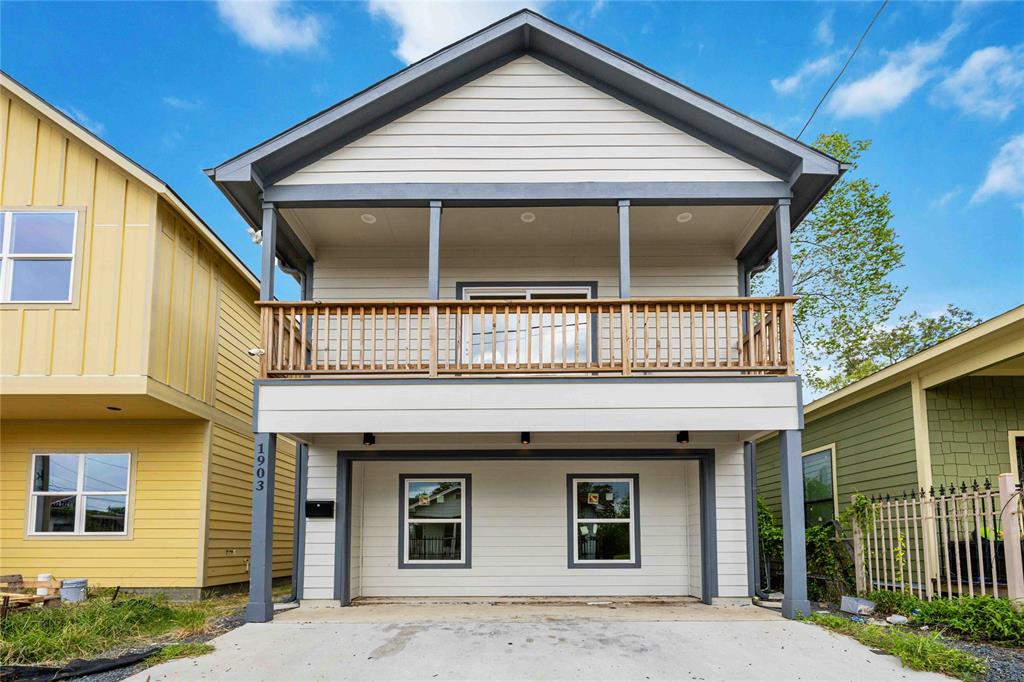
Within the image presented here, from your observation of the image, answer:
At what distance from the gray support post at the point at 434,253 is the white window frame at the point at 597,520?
3.41m

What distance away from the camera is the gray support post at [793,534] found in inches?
321

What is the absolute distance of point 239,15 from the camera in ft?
114

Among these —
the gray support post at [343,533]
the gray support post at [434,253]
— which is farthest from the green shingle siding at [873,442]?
the gray support post at [343,533]

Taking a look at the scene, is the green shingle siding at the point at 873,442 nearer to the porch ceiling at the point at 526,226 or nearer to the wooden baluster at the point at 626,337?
the porch ceiling at the point at 526,226

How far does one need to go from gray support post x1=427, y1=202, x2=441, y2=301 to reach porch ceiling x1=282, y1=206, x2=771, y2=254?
514 millimetres

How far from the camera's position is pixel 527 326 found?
9.02m

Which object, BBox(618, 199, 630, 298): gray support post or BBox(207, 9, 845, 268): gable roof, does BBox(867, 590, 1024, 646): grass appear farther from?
BBox(207, 9, 845, 268): gable roof

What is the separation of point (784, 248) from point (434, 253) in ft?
13.4

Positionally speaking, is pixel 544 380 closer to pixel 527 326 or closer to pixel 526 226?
pixel 527 326

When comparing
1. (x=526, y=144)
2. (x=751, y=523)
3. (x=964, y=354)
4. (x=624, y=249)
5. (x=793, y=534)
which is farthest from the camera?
(x=751, y=523)

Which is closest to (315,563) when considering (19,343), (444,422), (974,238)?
(444,422)

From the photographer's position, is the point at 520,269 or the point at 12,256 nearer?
the point at 12,256

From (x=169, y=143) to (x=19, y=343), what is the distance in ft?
130

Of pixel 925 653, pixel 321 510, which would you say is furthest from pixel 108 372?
pixel 925 653
